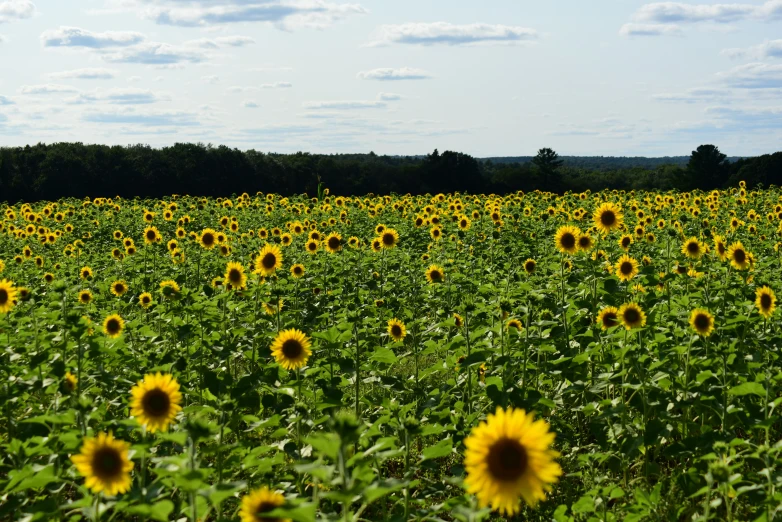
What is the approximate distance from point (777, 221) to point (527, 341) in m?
11.2

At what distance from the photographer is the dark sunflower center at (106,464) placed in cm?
328

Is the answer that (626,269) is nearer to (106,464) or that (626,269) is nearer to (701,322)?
(701,322)

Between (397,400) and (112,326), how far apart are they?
241 centimetres

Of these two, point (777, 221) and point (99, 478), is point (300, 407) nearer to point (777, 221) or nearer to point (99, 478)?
point (99, 478)

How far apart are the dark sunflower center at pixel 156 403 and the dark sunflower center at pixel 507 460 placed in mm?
1823

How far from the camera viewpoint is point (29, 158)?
1494 inches

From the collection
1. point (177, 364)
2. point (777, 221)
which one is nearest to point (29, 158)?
point (777, 221)

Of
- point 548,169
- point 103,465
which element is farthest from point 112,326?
point 548,169

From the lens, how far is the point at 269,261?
7219 mm

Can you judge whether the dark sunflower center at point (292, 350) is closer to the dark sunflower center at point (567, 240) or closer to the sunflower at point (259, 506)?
the sunflower at point (259, 506)

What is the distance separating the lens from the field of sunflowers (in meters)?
3.27

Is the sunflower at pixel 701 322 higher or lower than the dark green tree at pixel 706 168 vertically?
lower

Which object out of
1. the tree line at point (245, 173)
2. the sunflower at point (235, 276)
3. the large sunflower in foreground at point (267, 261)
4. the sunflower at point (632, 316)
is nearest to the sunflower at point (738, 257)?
the sunflower at point (632, 316)

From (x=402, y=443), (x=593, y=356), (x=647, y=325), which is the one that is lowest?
(x=402, y=443)
